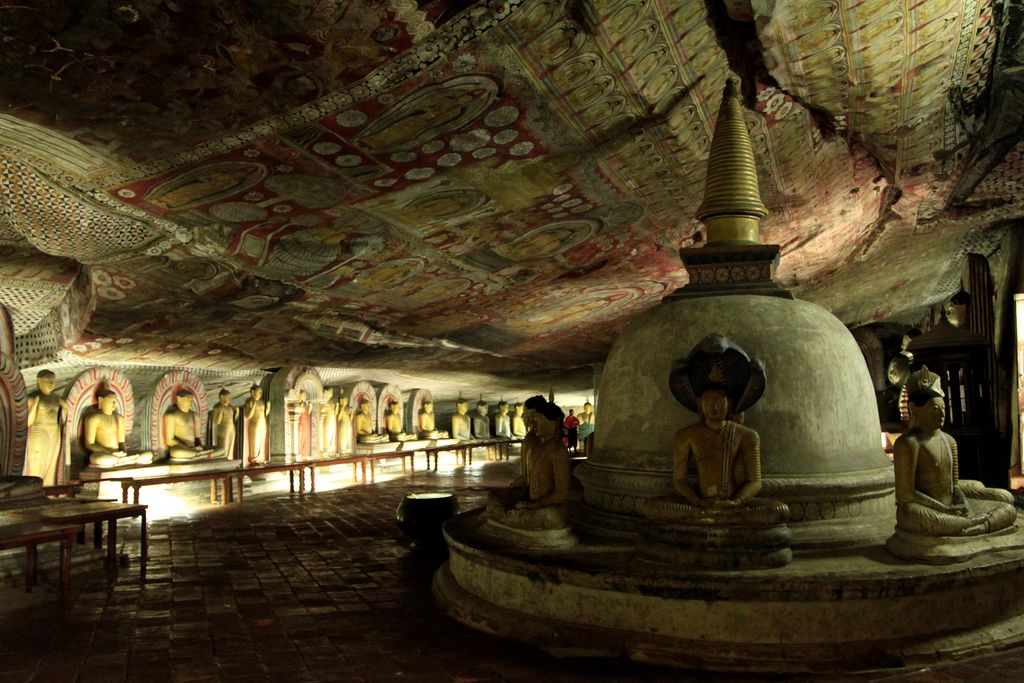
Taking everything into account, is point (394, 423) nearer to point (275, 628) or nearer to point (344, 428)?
point (344, 428)

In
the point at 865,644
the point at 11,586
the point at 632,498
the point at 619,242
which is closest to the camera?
the point at 865,644

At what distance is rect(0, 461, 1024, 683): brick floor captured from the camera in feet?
13.2

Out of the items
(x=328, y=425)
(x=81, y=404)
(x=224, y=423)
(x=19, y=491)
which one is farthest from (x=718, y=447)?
(x=328, y=425)

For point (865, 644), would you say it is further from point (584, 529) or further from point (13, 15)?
point (13, 15)

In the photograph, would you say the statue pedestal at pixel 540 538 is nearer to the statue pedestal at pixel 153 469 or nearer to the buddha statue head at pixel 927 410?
the buddha statue head at pixel 927 410

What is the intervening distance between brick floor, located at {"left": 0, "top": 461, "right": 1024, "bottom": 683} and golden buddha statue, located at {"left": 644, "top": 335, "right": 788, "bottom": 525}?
0.98m

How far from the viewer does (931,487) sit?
4.70 m

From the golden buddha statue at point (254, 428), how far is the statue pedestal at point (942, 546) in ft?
37.3

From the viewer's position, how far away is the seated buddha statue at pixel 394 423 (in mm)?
18422

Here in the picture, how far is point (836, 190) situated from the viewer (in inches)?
444

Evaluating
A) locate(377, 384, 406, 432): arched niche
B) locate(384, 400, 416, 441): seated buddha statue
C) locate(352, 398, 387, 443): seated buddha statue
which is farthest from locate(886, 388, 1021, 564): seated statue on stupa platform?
locate(384, 400, 416, 441): seated buddha statue

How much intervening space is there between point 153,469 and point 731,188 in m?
9.51

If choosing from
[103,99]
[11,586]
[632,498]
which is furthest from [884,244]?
[11,586]

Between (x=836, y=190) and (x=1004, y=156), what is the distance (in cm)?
248
